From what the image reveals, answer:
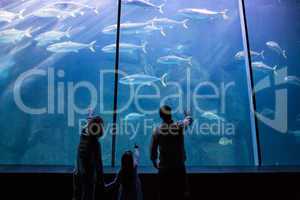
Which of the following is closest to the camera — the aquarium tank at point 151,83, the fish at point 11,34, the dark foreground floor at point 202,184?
the dark foreground floor at point 202,184

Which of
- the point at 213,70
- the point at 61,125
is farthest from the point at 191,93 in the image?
the point at 61,125

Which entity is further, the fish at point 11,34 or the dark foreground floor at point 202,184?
the fish at point 11,34

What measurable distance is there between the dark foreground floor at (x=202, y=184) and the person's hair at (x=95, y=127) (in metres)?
1.05

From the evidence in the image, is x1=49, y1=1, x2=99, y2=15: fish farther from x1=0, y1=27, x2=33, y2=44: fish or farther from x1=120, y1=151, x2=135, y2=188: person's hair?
x1=120, y1=151, x2=135, y2=188: person's hair

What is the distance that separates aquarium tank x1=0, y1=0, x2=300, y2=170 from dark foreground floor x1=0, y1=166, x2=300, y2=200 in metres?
13.4

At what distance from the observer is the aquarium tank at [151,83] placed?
755 inches

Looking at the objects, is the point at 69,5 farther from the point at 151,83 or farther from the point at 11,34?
the point at 151,83

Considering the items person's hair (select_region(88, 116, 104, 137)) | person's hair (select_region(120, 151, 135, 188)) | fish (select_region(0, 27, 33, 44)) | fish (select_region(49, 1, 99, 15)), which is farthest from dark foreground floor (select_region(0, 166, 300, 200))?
fish (select_region(0, 27, 33, 44))

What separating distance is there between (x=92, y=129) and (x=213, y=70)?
23679mm

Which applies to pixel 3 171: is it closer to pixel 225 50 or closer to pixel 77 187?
pixel 77 187

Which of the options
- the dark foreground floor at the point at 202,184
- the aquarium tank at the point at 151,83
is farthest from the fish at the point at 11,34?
the dark foreground floor at the point at 202,184

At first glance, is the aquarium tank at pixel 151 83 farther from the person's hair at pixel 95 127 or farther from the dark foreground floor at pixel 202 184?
the person's hair at pixel 95 127

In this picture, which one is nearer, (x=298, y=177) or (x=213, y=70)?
(x=298, y=177)

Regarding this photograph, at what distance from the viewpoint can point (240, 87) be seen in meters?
26.6
